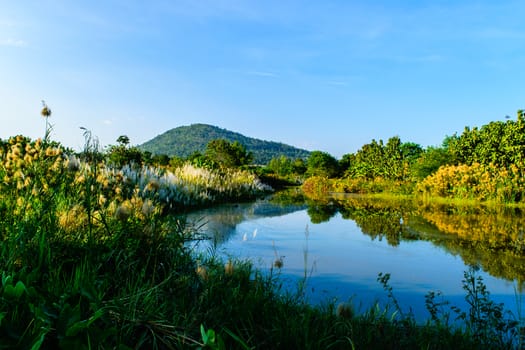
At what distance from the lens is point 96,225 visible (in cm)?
270

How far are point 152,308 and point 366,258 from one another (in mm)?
2447

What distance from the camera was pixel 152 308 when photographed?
148 cm

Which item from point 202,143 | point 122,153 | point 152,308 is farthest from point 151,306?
point 202,143

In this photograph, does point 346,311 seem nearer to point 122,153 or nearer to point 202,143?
point 122,153

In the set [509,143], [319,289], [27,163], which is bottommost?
[319,289]

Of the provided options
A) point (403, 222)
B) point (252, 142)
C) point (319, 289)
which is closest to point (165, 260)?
point (319, 289)

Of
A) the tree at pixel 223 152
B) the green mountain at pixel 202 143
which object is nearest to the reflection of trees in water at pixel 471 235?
the tree at pixel 223 152

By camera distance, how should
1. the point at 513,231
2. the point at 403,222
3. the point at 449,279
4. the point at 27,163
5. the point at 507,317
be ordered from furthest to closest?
the point at 403,222 → the point at 513,231 → the point at 27,163 → the point at 449,279 → the point at 507,317

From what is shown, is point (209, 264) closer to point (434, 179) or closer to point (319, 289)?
point (319, 289)

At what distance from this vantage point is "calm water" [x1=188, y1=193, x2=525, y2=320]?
250 centimetres

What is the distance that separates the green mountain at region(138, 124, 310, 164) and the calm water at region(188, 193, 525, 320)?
320ft

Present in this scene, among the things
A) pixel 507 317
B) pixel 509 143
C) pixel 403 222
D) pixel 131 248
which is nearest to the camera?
pixel 507 317

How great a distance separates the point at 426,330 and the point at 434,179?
12.7 meters

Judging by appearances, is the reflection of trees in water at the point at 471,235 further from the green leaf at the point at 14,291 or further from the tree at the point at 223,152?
the tree at the point at 223,152
